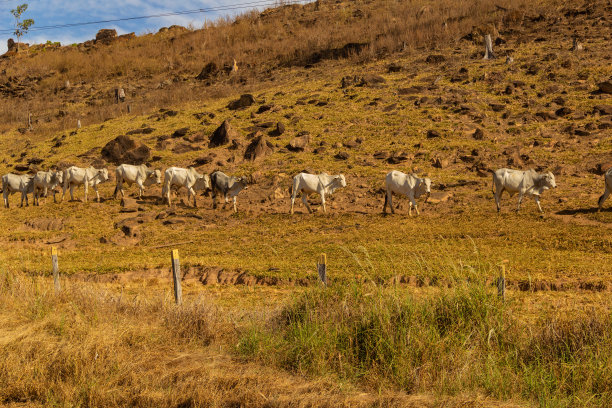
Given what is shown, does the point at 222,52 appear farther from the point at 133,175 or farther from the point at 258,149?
the point at 133,175

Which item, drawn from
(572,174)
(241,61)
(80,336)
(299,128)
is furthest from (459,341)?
(241,61)

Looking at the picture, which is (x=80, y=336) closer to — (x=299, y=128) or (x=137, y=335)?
(x=137, y=335)

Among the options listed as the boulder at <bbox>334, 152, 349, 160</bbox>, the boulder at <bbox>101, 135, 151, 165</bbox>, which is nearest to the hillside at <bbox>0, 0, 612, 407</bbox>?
the boulder at <bbox>101, 135, 151, 165</bbox>

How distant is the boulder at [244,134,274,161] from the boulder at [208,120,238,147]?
205cm

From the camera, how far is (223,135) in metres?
31.0

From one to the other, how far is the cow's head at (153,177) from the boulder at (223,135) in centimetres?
619

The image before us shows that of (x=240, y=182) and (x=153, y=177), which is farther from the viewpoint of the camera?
(x=153, y=177)

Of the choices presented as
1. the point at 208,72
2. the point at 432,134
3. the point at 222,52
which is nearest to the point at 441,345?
the point at 432,134

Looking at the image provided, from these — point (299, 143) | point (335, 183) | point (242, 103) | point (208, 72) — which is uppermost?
point (208, 72)

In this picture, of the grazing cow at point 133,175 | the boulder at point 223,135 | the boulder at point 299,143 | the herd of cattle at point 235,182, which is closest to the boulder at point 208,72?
the boulder at point 223,135

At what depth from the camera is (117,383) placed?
591 centimetres

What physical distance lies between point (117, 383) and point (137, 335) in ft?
3.41

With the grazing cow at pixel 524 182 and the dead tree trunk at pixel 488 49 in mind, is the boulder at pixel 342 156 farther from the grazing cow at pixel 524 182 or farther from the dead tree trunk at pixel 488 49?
the dead tree trunk at pixel 488 49

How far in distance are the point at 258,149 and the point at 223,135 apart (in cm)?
340
